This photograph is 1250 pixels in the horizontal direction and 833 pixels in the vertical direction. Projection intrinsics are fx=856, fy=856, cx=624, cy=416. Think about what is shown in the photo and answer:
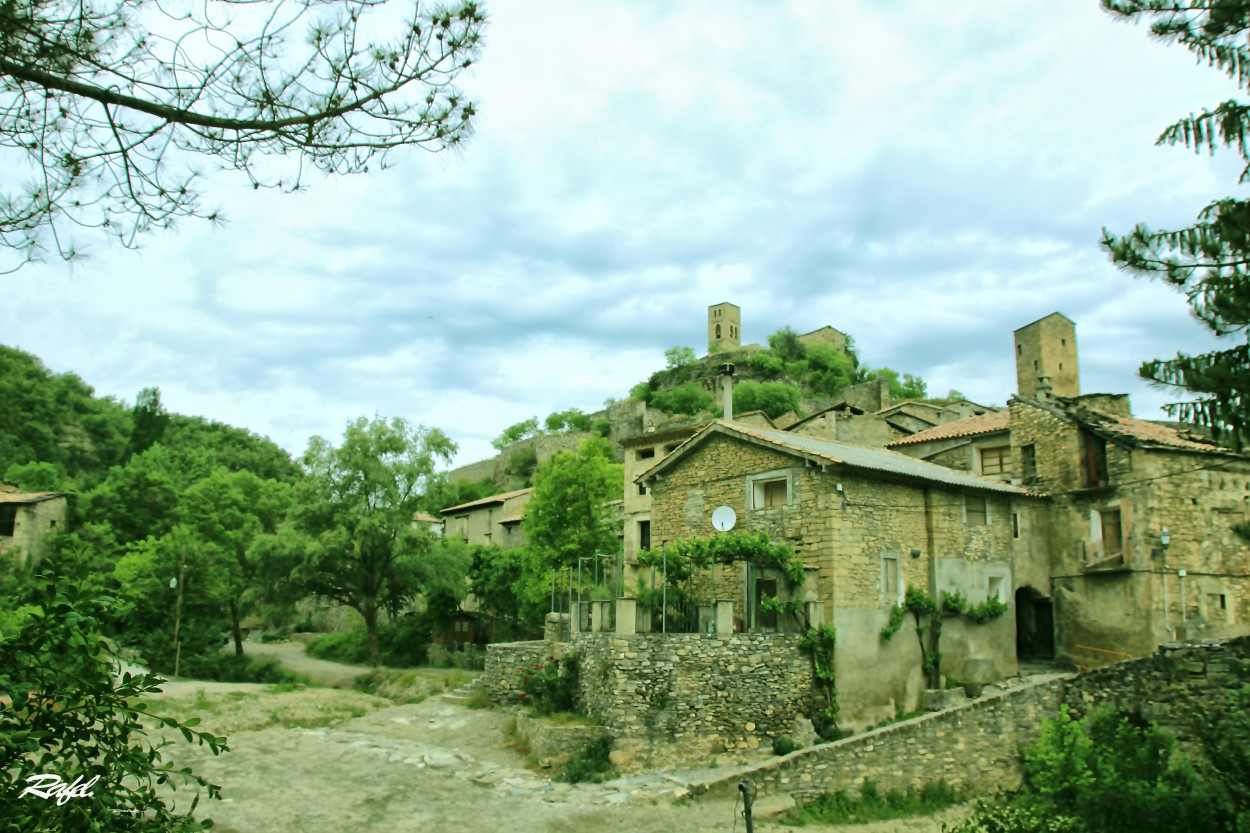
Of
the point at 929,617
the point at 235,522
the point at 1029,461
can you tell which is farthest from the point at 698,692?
the point at 235,522

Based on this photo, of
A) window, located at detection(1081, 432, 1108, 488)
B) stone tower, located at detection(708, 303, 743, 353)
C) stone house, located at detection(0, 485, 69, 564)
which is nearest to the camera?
window, located at detection(1081, 432, 1108, 488)

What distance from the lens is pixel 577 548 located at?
101 ft

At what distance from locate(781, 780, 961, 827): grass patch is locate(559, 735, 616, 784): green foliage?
12.4ft

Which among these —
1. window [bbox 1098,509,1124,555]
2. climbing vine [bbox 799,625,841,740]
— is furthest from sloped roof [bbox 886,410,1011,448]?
climbing vine [bbox 799,625,841,740]

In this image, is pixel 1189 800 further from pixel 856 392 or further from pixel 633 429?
pixel 633 429

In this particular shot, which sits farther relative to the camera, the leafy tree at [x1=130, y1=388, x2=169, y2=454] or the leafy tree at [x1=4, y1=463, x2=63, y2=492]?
the leafy tree at [x1=130, y1=388, x2=169, y2=454]

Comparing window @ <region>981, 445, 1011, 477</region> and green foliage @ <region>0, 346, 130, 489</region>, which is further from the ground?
green foliage @ <region>0, 346, 130, 489</region>

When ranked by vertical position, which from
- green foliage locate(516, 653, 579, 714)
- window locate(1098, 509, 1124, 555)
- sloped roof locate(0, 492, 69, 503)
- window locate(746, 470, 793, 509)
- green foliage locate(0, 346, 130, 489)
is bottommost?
green foliage locate(516, 653, 579, 714)

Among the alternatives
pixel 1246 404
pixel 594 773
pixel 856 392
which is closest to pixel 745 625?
pixel 594 773

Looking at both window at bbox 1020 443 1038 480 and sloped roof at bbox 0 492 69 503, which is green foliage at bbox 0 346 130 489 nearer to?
sloped roof at bbox 0 492 69 503

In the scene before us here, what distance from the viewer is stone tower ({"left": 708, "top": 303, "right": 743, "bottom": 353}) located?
10328 centimetres

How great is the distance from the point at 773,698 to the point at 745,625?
196 cm

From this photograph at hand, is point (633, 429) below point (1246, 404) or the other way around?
the other way around

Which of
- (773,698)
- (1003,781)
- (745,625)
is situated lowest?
(1003,781)
